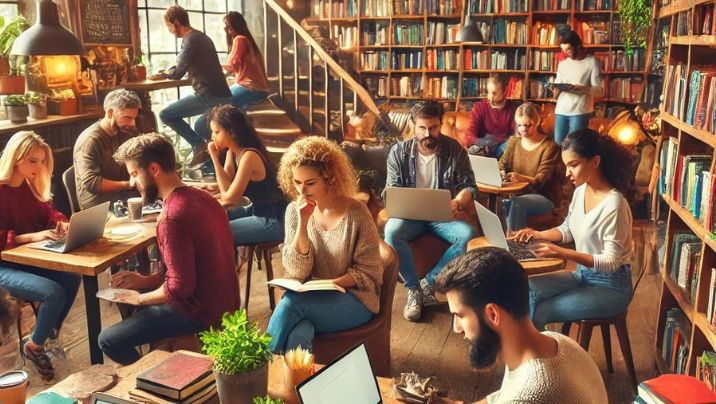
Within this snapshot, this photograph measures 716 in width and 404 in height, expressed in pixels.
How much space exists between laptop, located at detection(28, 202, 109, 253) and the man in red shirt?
373 cm

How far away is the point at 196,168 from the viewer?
646cm

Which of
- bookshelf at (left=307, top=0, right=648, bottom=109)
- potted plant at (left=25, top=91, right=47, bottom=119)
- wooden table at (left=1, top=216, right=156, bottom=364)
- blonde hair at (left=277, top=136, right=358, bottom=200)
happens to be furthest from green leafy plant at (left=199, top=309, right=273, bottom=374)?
bookshelf at (left=307, top=0, right=648, bottom=109)

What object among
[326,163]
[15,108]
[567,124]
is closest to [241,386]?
[326,163]

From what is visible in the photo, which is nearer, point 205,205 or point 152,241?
point 205,205

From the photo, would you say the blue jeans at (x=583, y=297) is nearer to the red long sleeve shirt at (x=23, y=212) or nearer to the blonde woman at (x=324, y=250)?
the blonde woman at (x=324, y=250)

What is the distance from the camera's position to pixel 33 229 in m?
3.72

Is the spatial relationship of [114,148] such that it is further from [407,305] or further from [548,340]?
[548,340]

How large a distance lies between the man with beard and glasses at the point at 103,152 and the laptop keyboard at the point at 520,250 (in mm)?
2426

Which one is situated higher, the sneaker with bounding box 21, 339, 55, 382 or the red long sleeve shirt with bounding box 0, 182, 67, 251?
the red long sleeve shirt with bounding box 0, 182, 67, 251

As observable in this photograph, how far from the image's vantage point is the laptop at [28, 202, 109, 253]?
3.24 metres

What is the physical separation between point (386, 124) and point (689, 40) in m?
4.35

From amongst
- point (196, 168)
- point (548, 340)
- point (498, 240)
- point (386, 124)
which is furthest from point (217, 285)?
point (386, 124)

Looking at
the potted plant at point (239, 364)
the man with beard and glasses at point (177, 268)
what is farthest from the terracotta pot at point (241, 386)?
the man with beard and glasses at point (177, 268)

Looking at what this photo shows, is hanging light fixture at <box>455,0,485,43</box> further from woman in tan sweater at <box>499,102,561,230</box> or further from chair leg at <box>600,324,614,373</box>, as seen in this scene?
chair leg at <box>600,324,614,373</box>
